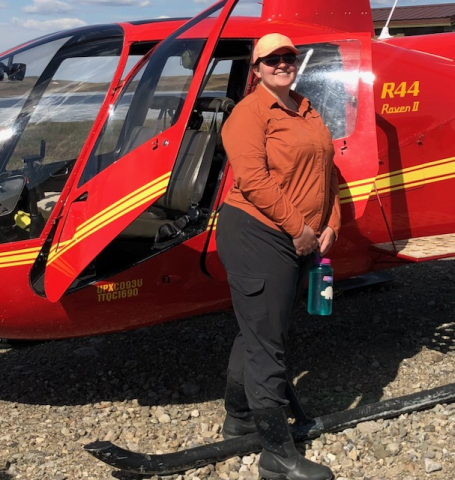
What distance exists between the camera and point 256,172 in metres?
3.06

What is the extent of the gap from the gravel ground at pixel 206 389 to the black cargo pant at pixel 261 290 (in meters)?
0.57

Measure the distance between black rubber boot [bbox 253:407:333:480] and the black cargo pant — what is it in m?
0.08

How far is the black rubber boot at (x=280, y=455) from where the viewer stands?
3455mm

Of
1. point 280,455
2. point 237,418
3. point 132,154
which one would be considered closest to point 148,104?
point 132,154

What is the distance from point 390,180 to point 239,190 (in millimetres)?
1484

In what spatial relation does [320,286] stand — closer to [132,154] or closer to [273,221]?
[273,221]

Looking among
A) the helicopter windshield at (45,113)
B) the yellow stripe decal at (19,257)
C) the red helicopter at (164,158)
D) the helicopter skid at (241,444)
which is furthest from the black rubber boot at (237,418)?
the helicopter windshield at (45,113)

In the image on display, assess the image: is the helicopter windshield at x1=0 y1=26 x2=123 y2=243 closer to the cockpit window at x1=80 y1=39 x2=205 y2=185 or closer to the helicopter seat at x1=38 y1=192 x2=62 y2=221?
the helicopter seat at x1=38 y1=192 x2=62 y2=221

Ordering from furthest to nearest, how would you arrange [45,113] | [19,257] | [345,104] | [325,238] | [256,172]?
[345,104], [45,113], [19,257], [325,238], [256,172]

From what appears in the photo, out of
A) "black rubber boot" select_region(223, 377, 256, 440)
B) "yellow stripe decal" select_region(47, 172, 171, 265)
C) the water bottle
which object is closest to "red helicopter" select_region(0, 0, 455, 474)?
"yellow stripe decal" select_region(47, 172, 171, 265)

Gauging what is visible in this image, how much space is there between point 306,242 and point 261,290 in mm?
288

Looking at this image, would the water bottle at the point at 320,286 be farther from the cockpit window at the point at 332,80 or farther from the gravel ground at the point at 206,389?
the cockpit window at the point at 332,80

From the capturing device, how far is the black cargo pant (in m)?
3.26

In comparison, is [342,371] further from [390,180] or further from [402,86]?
[402,86]
